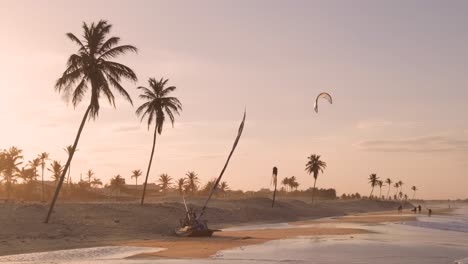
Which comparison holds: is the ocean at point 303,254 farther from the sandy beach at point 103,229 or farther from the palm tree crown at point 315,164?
the palm tree crown at point 315,164

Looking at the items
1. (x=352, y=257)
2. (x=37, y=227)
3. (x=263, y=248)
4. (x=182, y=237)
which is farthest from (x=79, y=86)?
(x=352, y=257)

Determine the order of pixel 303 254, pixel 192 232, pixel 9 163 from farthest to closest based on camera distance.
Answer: pixel 9 163
pixel 192 232
pixel 303 254

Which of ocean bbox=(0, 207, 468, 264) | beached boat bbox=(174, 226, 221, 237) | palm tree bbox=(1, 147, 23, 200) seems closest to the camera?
ocean bbox=(0, 207, 468, 264)

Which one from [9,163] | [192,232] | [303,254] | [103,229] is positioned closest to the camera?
[303,254]

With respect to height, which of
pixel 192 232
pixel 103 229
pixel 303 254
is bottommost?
pixel 303 254

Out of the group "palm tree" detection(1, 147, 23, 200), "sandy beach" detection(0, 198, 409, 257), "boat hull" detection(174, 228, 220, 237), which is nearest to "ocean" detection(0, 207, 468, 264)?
"sandy beach" detection(0, 198, 409, 257)

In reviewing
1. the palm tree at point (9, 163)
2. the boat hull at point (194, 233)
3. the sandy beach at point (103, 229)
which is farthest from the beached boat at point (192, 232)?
the palm tree at point (9, 163)

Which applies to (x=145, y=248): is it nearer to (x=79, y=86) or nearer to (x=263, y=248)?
(x=263, y=248)

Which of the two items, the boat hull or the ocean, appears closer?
the ocean

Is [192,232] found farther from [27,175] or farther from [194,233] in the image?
[27,175]

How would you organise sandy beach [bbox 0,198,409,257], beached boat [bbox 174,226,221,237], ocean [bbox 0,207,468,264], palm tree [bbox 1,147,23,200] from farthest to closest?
palm tree [bbox 1,147,23,200]
beached boat [bbox 174,226,221,237]
sandy beach [bbox 0,198,409,257]
ocean [bbox 0,207,468,264]

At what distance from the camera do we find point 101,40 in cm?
4238

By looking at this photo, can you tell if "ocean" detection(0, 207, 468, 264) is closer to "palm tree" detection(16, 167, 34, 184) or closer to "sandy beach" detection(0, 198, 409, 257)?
"sandy beach" detection(0, 198, 409, 257)

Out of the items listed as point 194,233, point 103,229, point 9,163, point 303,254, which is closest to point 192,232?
point 194,233
